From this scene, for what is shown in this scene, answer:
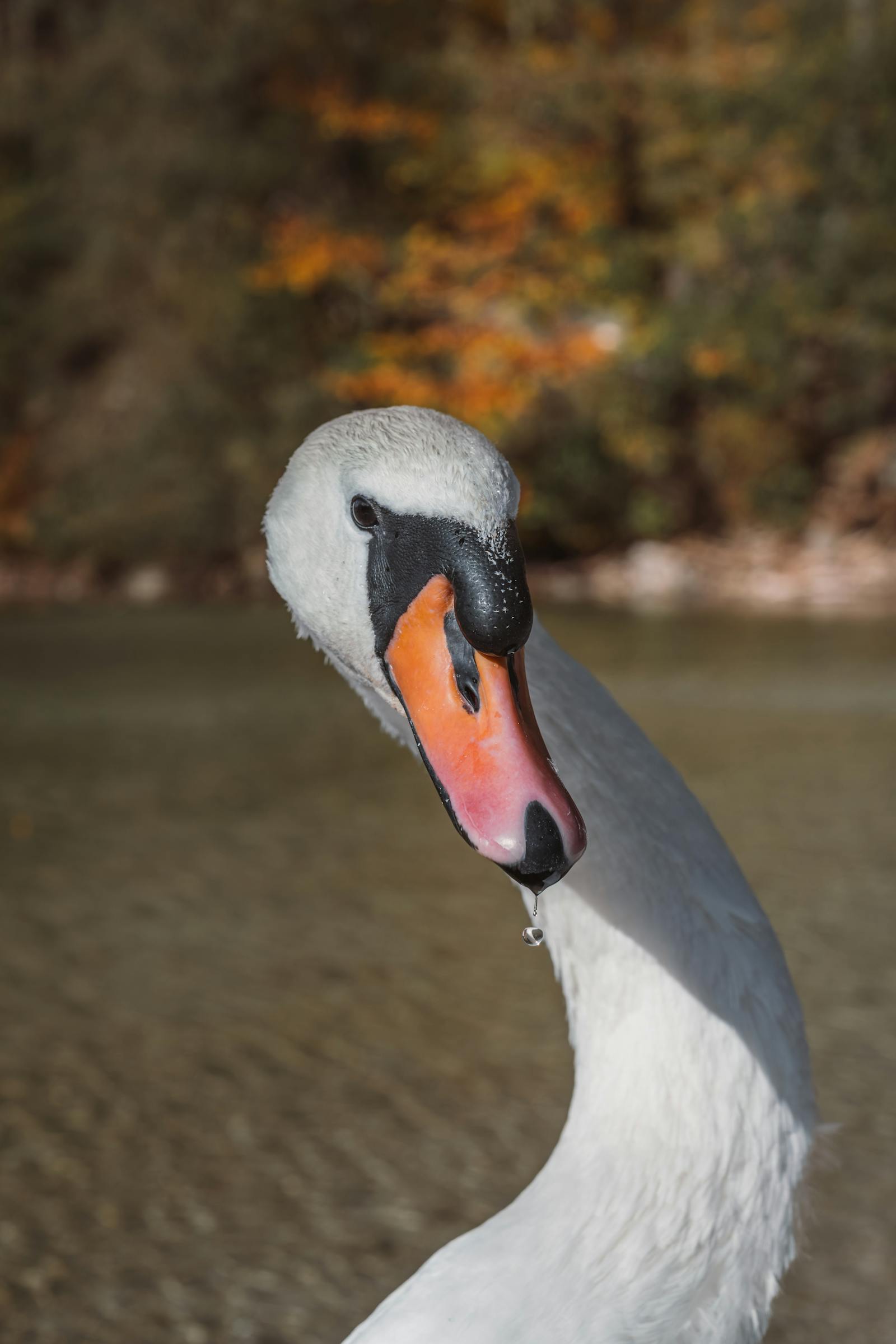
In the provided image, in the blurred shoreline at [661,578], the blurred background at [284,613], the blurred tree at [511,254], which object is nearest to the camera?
the blurred background at [284,613]

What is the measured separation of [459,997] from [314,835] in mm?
1541

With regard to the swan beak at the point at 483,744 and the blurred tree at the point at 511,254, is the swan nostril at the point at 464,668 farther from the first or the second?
the blurred tree at the point at 511,254

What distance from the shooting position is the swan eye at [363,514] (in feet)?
3.53

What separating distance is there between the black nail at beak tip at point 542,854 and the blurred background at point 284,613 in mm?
543

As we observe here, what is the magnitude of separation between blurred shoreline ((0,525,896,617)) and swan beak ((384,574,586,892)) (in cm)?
1185

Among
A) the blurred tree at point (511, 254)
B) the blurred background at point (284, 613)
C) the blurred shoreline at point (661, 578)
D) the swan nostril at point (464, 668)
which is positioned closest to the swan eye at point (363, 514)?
the swan nostril at point (464, 668)

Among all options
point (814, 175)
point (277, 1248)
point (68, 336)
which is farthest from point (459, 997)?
point (68, 336)

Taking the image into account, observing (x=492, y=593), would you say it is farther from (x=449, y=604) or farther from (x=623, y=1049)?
(x=623, y=1049)

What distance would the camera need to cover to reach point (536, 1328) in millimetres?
1179

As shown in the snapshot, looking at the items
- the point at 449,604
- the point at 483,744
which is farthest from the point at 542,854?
the point at 449,604

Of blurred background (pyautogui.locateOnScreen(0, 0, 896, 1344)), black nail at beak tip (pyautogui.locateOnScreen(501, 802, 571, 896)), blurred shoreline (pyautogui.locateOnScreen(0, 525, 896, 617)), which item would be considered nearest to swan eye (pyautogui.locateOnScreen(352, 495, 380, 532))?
black nail at beak tip (pyautogui.locateOnScreen(501, 802, 571, 896))

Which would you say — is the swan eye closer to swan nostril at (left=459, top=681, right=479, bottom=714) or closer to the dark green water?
swan nostril at (left=459, top=681, right=479, bottom=714)

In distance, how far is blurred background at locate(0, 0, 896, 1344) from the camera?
2.35 m

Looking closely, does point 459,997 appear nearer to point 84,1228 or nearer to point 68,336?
point 84,1228
